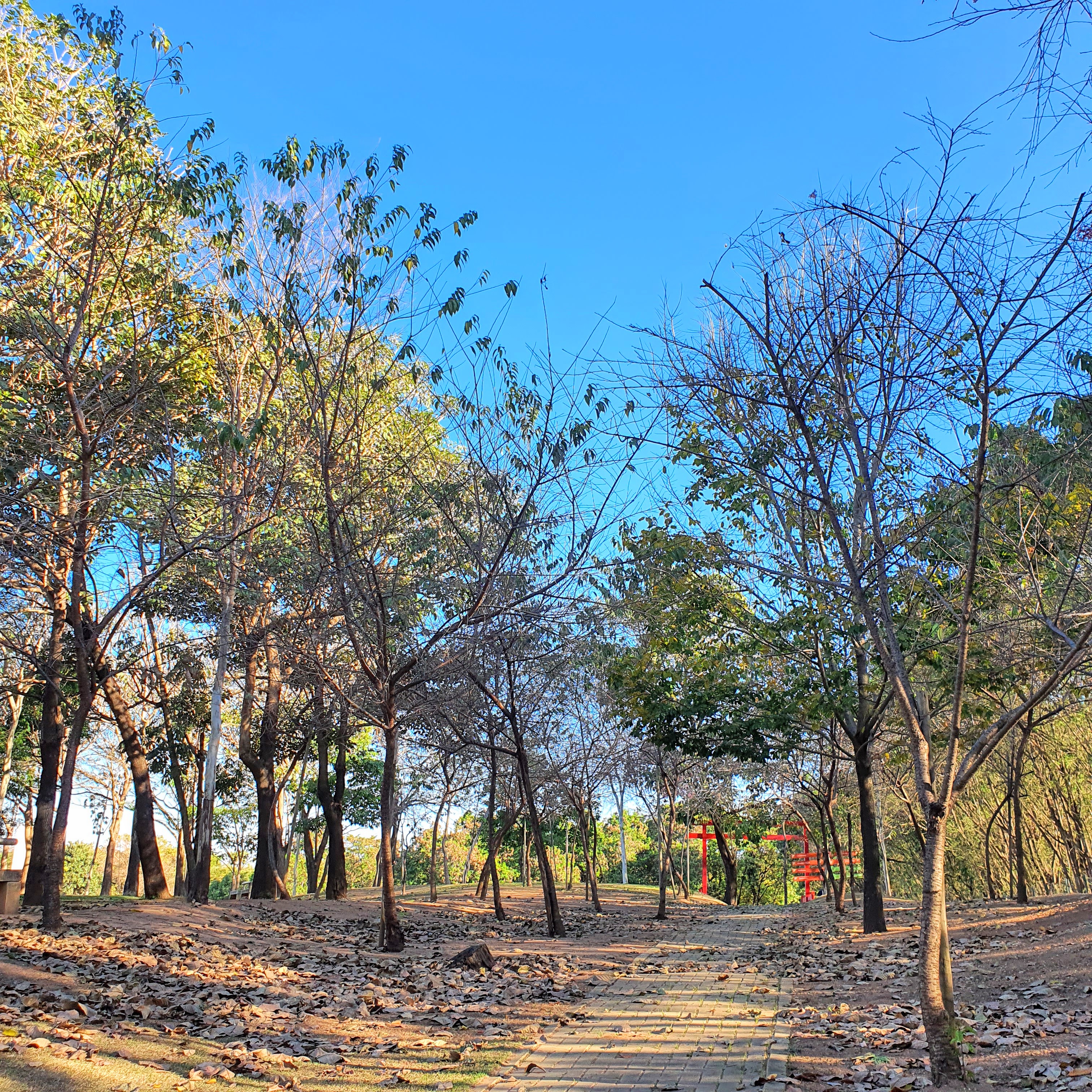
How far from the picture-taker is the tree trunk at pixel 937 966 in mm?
5523

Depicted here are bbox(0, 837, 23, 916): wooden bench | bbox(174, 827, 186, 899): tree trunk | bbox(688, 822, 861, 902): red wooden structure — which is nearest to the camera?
bbox(0, 837, 23, 916): wooden bench

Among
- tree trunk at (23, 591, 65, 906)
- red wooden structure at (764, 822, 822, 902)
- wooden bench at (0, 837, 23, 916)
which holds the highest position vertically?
tree trunk at (23, 591, 65, 906)

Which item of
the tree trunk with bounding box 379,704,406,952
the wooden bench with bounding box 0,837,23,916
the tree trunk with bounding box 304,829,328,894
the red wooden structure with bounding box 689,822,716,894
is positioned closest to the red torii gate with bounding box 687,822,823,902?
the red wooden structure with bounding box 689,822,716,894

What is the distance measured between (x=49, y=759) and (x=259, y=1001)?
278 inches

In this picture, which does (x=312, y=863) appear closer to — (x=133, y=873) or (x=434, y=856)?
(x=133, y=873)

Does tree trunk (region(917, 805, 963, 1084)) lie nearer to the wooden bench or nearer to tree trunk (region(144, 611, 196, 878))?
the wooden bench

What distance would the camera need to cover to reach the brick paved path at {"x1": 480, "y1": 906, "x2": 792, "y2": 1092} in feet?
20.4

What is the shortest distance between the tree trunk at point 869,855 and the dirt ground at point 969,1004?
1.21 feet

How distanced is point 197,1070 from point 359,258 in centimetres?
788

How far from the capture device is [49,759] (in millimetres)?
13461

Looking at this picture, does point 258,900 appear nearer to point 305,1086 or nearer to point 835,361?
point 305,1086

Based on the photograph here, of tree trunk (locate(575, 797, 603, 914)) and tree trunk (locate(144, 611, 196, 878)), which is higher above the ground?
tree trunk (locate(144, 611, 196, 878))

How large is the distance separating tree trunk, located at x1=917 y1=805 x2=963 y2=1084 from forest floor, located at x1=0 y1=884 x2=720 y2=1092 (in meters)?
3.18

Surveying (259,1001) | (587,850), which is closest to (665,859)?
(587,850)
